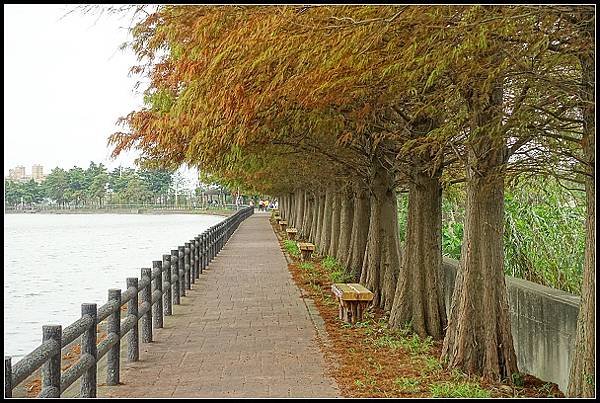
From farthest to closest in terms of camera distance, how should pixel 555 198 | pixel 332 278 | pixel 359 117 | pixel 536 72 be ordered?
pixel 332 278
pixel 555 198
pixel 359 117
pixel 536 72

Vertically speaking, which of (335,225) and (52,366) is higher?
(335,225)

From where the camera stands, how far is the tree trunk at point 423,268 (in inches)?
524

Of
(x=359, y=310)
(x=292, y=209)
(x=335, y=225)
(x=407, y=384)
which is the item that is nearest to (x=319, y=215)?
(x=335, y=225)

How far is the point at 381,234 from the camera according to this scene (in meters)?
17.5

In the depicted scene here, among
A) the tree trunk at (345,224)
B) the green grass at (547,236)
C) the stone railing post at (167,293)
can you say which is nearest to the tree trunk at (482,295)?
the green grass at (547,236)

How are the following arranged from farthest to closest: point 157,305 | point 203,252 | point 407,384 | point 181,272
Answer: point 203,252
point 181,272
point 157,305
point 407,384

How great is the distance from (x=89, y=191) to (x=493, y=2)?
145965 mm

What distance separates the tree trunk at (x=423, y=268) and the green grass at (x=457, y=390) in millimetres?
4312

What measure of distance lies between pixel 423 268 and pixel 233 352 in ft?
12.5

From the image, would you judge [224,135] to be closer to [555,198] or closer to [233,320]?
[233,320]

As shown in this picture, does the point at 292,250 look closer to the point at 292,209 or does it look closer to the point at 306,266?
the point at 306,266

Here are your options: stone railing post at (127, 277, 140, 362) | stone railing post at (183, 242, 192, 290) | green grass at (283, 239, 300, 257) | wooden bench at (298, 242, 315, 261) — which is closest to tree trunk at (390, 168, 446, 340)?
stone railing post at (127, 277, 140, 362)

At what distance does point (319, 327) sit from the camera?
1322cm

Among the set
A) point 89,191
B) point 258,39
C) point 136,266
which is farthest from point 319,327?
point 89,191
